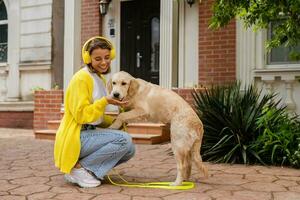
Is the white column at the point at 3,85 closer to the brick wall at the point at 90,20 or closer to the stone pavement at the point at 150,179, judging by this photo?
the brick wall at the point at 90,20

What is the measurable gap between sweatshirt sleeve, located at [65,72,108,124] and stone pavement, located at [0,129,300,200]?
0.66 m

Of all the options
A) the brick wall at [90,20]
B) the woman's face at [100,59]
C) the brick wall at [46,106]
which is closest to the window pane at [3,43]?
the brick wall at [46,106]

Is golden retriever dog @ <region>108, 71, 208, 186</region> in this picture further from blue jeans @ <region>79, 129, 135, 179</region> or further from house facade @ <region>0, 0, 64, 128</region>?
house facade @ <region>0, 0, 64, 128</region>

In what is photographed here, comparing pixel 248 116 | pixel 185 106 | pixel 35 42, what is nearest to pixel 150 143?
pixel 248 116

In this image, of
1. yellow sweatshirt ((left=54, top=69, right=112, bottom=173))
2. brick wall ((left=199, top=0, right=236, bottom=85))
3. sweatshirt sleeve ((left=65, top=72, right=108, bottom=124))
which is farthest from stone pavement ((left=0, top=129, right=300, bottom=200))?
brick wall ((left=199, top=0, right=236, bottom=85))

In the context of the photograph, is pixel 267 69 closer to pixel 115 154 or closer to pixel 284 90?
pixel 284 90

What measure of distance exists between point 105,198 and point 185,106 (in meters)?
1.07

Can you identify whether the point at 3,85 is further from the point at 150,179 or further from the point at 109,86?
the point at 109,86

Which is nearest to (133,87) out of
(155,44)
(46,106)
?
(155,44)

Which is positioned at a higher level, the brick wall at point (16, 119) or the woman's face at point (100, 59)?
the woman's face at point (100, 59)

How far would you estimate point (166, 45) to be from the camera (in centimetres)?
846

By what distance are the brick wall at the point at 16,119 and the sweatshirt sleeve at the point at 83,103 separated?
7.31m

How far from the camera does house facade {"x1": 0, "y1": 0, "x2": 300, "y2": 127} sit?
7676 mm

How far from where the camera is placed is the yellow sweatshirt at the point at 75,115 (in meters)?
3.76
